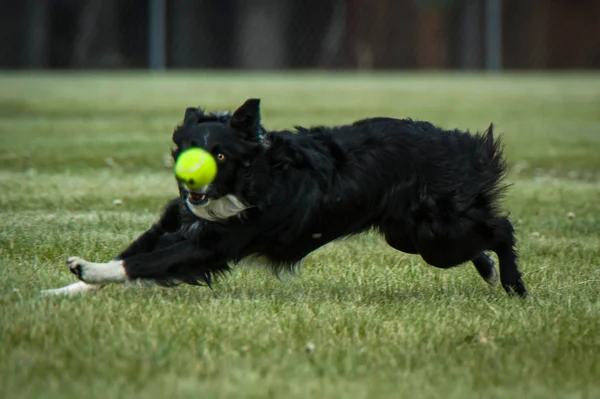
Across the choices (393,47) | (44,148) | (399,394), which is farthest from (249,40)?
(399,394)

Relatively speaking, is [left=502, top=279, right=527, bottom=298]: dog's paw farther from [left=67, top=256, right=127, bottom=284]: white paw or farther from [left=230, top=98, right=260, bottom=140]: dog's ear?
[left=67, top=256, right=127, bottom=284]: white paw

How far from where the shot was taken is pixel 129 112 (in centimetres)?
1599

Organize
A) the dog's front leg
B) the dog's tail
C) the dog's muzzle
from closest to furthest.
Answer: the dog's muzzle
the dog's front leg
the dog's tail

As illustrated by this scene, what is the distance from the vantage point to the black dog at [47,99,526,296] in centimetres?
439

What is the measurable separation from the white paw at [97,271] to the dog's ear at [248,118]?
799 mm

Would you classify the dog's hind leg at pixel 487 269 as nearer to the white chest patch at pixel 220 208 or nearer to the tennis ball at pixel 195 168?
the white chest patch at pixel 220 208

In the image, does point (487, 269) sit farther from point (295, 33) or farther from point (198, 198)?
point (295, 33)

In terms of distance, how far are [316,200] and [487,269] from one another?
118cm

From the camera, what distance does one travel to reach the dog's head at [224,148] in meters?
4.31

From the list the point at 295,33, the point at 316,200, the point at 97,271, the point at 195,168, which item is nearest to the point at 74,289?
the point at 97,271

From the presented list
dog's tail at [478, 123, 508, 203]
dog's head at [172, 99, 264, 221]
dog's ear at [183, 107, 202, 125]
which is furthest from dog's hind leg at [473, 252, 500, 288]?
dog's ear at [183, 107, 202, 125]

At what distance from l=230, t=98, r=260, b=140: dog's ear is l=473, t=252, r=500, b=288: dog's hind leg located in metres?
1.51

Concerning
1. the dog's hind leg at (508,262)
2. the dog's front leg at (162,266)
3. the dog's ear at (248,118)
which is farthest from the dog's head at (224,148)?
the dog's hind leg at (508,262)

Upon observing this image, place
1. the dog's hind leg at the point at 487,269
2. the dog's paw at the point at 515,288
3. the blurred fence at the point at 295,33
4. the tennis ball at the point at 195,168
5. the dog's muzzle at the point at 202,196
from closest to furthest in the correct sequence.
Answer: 1. the tennis ball at the point at 195,168
2. the dog's muzzle at the point at 202,196
3. the dog's paw at the point at 515,288
4. the dog's hind leg at the point at 487,269
5. the blurred fence at the point at 295,33
